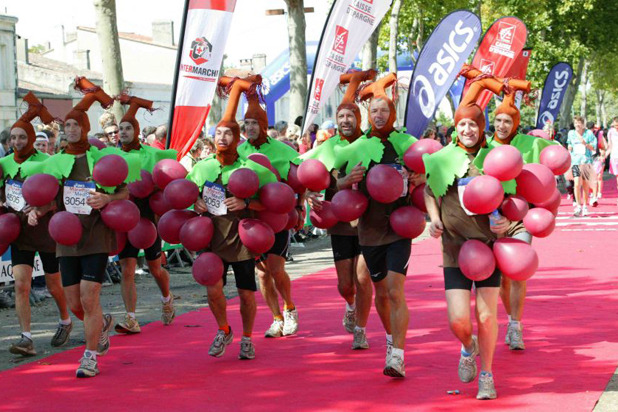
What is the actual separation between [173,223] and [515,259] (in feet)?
9.70

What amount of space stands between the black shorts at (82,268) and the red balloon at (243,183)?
1.13 meters

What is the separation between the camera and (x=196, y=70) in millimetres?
10984

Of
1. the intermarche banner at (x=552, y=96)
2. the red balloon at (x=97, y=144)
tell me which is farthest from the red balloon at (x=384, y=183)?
the intermarche banner at (x=552, y=96)

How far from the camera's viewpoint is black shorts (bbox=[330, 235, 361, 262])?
8430 mm

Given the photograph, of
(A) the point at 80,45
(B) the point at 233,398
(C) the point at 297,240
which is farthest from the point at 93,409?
(A) the point at 80,45

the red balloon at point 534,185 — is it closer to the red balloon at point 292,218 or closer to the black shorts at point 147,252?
the red balloon at point 292,218

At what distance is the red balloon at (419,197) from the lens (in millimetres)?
7578

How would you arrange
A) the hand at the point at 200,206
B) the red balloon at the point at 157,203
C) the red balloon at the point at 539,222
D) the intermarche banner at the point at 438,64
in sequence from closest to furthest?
the red balloon at the point at 539,222
the hand at the point at 200,206
the red balloon at the point at 157,203
the intermarche banner at the point at 438,64

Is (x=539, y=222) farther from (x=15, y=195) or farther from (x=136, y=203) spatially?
(x=15, y=195)

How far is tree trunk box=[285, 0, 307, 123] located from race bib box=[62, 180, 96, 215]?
14.9 metres

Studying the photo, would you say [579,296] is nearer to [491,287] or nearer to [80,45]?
[491,287]

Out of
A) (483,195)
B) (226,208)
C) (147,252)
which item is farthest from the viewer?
(147,252)

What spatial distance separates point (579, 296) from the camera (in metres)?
11.0

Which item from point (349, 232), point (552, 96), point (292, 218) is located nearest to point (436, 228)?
point (349, 232)
